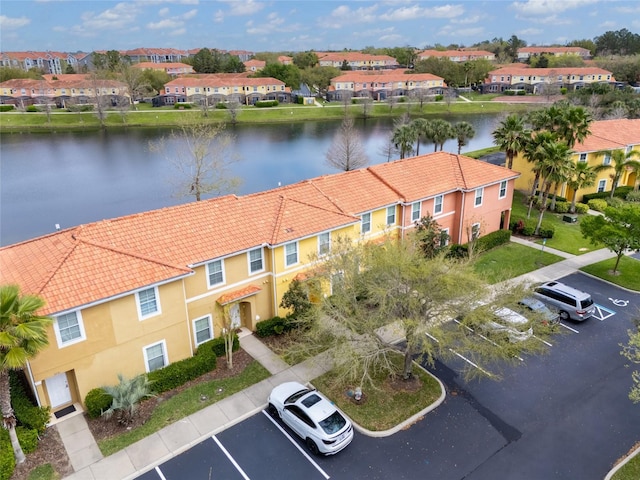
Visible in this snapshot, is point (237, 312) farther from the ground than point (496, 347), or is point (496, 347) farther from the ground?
point (496, 347)

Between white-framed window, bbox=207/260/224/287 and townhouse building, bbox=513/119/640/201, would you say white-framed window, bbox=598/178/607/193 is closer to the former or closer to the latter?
townhouse building, bbox=513/119/640/201

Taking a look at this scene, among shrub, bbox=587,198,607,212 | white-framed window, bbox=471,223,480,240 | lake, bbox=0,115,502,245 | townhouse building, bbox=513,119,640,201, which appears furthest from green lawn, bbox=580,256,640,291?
lake, bbox=0,115,502,245

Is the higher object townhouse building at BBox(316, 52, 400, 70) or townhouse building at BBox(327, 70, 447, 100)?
townhouse building at BBox(316, 52, 400, 70)

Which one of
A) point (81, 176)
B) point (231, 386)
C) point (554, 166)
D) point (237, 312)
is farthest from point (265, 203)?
point (81, 176)

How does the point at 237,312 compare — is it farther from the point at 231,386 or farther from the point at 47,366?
the point at 47,366

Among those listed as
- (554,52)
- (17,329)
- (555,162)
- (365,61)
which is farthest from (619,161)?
(554,52)

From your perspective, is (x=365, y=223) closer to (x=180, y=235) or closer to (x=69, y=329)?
(x=180, y=235)

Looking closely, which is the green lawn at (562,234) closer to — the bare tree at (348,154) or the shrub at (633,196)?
the shrub at (633,196)
